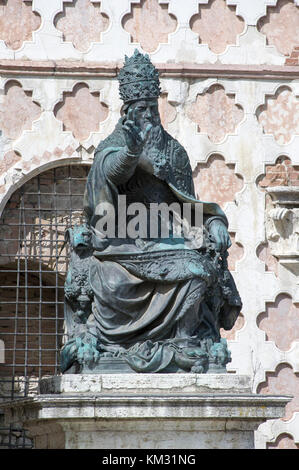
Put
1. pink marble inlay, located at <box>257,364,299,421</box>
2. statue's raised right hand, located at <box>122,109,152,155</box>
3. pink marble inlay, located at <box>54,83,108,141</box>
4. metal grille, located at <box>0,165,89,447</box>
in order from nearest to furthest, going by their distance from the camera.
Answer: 1. statue's raised right hand, located at <box>122,109,152,155</box>
2. pink marble inlay, located at <box>257,364,299,421</box>
3. metal grille, located at <box>0,165,89,447</box>
4. pink marble inlay, located at <box>54,83,108,141</box>

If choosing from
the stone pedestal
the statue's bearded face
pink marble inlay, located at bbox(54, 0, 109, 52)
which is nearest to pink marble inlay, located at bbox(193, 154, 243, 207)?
pink marble inlay, located at bbox(54, 0, 109, 52)

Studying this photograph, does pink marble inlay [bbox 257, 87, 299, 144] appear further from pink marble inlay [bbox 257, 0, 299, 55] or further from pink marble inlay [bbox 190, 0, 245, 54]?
pink marble inlay [bbox 190, 0, 245, 54]

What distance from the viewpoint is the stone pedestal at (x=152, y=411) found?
30.3ft

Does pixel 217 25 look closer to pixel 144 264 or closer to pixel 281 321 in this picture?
pixel 281 321

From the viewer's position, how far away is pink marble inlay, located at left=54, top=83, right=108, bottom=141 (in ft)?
43.1

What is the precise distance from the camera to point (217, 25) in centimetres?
1343

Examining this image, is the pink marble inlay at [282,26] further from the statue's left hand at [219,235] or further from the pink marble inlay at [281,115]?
the statue's left hand at [219,235]

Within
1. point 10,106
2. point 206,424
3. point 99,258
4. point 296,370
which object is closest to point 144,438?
point 206,424

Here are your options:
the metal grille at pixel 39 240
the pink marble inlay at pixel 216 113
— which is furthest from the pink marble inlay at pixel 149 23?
the metal grille at pixel 39 240

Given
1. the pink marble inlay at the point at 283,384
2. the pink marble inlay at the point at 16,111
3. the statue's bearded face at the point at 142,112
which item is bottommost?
the pink marble inlay at the point at 283,384

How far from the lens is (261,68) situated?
13.3 metres

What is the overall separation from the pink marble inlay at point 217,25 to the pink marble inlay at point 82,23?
841mm

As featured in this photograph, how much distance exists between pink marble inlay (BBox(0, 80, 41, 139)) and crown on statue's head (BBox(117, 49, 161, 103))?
3.13 meters

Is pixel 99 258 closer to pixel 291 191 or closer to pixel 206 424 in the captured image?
pixel 206 424
